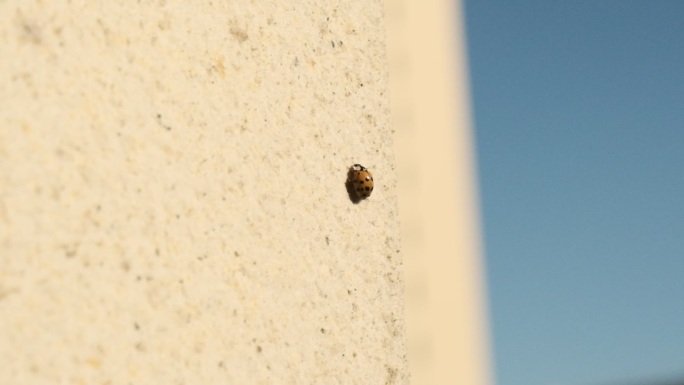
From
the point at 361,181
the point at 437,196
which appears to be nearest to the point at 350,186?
the point at 361,181

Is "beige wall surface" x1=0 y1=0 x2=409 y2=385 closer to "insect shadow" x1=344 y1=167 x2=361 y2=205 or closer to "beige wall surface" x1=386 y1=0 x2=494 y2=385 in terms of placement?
"insect shadow" x1=344 y1=167 x2=361 y2=205

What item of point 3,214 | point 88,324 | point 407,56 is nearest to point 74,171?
point 3,214

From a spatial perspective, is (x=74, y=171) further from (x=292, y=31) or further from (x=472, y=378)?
(x=472, y=378)

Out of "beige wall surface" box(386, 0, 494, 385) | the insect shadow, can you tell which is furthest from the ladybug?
"beige wall surface" box(386, 0, 494, 385)

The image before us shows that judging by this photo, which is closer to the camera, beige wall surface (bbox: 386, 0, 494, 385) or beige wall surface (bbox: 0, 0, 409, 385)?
beige wall surface (bbox: 0, 0, 409, 385)

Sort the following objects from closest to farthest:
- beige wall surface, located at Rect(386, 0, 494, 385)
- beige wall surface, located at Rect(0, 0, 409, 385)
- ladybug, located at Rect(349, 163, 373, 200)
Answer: beige wall surface, located at Rect(0, 0, 409, 385), ladybug, located at Rect(349, 163, 373, 200), beige wall surface, located at Rect(386, 0, 494, 385)
